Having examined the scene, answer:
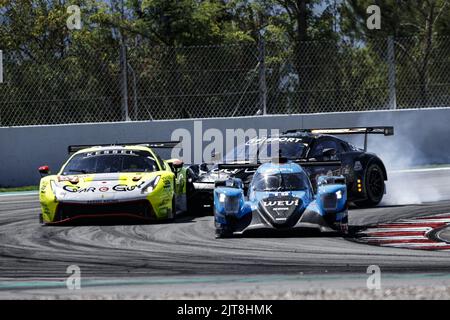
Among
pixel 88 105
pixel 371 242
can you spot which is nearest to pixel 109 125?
pixel 88 105

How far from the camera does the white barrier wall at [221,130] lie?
19.2 m

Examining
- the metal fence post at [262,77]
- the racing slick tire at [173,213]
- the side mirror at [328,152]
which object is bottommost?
the racing slick tire at [173,213]

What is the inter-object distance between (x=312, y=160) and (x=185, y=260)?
4785 mm

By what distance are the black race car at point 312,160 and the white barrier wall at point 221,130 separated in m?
4.54

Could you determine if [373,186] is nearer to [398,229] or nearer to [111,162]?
[398,229]

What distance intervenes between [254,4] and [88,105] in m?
11.0

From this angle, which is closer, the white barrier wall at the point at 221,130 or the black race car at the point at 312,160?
the black race car at the point at 312,160

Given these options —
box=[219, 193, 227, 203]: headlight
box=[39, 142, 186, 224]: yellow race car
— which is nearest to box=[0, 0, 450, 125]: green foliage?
box=[39, 142, 186, 224]: yellow race car

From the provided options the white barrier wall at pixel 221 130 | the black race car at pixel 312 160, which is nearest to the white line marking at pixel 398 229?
the black race car at pixel 312 160

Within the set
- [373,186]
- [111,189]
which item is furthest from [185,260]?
[373,186]

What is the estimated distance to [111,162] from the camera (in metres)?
13.8

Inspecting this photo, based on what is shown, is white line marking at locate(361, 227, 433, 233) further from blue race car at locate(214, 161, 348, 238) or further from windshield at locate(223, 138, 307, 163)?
windshield at locate(223, 138, 307, 163)

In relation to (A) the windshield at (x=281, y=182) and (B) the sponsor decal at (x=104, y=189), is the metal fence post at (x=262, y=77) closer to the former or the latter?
(B) the sponsor decal at (x=104, y=189)
